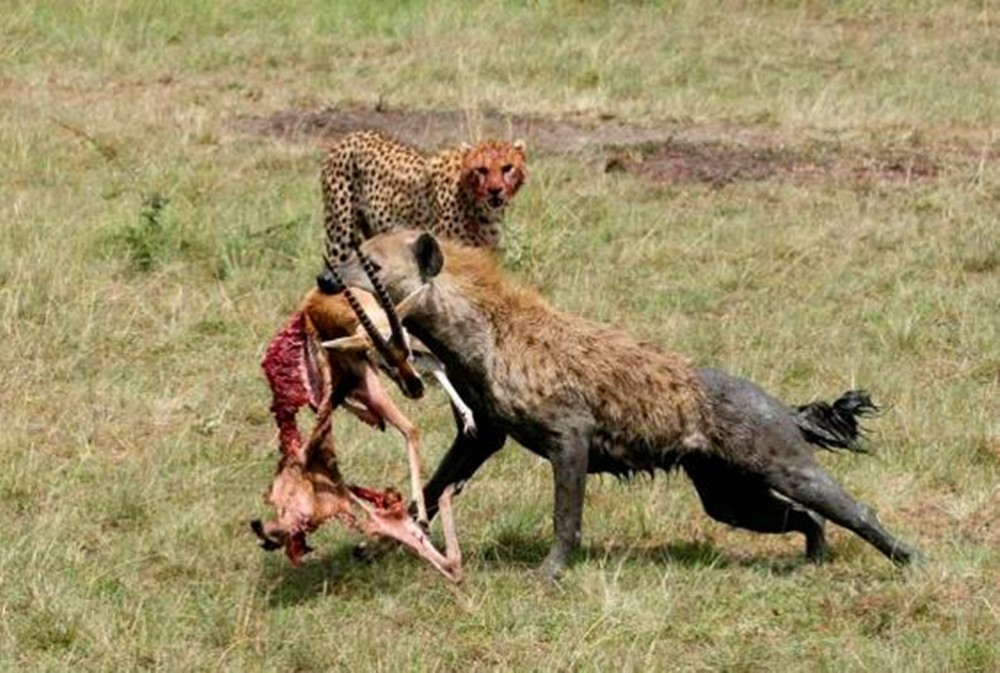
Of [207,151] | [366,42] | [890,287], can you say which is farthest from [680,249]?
[366,42]

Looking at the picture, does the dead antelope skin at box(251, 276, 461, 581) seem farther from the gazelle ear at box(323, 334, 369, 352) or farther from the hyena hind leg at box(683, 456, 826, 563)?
the hyena hind leg at box(683, 456, 826, 563)

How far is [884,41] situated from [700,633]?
446 inches

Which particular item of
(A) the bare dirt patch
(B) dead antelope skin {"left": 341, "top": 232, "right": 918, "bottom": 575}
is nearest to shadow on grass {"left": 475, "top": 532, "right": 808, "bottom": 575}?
(B) dead antelope skin {"left": 341, "top": 232, "right": 918, "bottom": 575}

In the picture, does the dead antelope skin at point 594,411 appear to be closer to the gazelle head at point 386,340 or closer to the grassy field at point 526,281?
the gazelle head at point 386,340

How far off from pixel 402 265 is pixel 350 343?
1.10 ft

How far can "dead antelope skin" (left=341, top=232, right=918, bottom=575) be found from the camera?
6.45 m

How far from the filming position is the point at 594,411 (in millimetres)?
6551

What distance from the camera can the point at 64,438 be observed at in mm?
7922

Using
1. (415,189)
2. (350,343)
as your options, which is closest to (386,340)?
(350,343)

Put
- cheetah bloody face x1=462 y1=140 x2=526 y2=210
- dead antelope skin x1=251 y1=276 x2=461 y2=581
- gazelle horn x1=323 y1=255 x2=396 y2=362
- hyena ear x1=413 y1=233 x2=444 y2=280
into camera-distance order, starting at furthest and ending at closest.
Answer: cheetah bloody face x1=462 y1=140 x2=526 y2=210, hyena ear x1=413 y1=233 x2=444 y2=280, dead antelope skin x1=251 y1=276 x2=461 y2=581, gazelle horn x1=323 y1=255 x2=396 y2=362

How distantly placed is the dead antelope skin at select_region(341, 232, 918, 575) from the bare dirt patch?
5608 mm

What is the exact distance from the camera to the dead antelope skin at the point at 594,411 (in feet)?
21.2

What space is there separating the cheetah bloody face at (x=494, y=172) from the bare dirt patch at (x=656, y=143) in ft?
6.49

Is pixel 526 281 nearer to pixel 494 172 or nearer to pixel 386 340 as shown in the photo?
pixel 494 172
